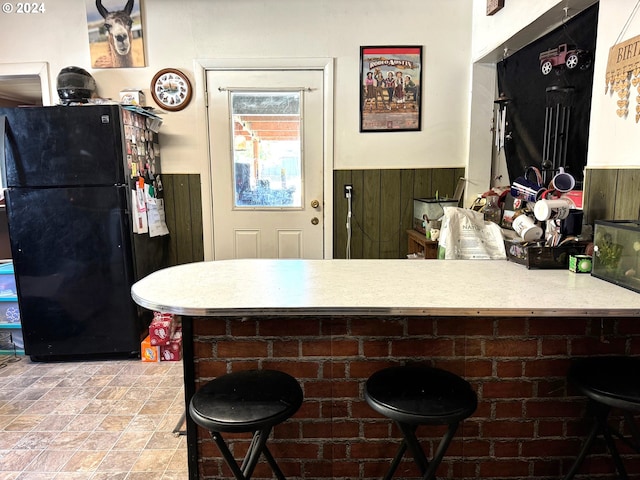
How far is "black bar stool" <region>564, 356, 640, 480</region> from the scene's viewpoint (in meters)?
1.24

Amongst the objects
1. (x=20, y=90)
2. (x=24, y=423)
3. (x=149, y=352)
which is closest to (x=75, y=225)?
(x=149, y=352)

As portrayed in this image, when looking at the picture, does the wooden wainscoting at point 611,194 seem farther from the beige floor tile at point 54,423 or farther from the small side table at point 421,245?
the beige floor tile at point 54,423

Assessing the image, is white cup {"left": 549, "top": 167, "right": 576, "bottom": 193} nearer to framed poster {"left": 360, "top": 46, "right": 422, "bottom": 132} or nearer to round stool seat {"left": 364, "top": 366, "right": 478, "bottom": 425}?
round stool seat {"left": 364, "top": 366, "right": 478, "bottom": 425}

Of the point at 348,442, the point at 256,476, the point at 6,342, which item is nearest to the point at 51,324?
the point at 6,342

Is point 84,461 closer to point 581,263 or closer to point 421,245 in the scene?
point 581,263

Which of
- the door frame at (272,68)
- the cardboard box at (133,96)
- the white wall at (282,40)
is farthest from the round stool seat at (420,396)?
the cardboard box at (133,96)

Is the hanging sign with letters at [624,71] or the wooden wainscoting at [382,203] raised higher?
the hanging sign with letters at [624,71]

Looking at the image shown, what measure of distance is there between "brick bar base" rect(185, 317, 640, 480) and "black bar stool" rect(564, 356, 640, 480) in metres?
0.12

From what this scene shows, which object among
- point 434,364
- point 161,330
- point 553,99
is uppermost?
point 553,99

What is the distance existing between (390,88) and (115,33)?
7.16 feet

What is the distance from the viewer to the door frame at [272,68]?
331cm

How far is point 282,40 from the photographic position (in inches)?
130

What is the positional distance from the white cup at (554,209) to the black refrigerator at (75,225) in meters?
2.47

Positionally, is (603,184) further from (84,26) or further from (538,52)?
(84,26)
